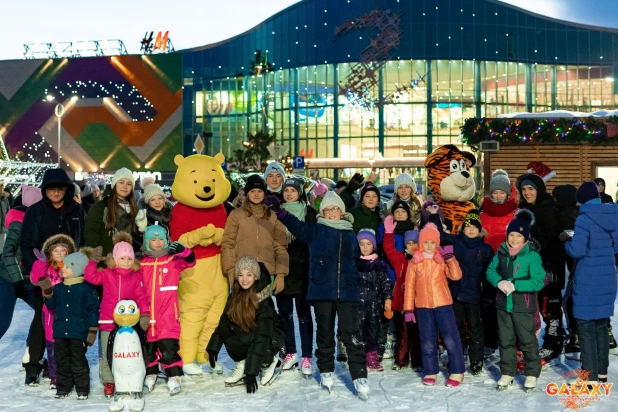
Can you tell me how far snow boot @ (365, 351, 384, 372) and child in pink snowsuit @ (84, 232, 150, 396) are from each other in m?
2.09

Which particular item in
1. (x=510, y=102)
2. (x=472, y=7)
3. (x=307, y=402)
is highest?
(x=472, y=7)

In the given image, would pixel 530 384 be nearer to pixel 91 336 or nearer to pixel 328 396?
pixel 328 396

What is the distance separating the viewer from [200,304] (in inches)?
287

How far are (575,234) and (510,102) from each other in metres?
43.6

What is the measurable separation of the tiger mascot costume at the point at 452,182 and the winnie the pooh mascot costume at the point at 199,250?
2.18m

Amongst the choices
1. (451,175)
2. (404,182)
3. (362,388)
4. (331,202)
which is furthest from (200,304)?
(451,175)

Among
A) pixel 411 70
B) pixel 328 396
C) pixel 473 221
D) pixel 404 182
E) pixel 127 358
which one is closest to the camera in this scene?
pixel 127 358

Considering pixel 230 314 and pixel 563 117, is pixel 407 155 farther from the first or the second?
pixel 230 314

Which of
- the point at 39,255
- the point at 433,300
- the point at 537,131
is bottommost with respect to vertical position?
the point at 433,300

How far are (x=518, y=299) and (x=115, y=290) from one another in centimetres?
319

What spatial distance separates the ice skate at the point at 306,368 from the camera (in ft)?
23.7

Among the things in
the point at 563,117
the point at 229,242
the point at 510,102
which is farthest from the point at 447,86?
the point at 229,242

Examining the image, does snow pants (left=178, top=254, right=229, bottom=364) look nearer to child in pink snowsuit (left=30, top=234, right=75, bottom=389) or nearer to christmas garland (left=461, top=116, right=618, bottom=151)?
child in pink snowsuit (left=30, top=234, right=75, bottom=389)

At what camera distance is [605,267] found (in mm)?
6668
